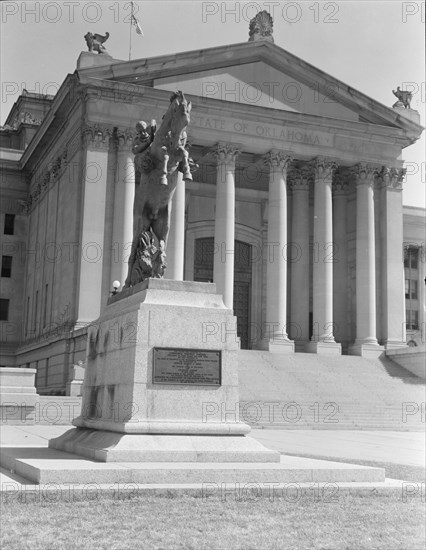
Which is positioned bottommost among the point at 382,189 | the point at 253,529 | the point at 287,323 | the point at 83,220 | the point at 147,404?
the point at 253,529

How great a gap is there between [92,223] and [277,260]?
1198 centimetres

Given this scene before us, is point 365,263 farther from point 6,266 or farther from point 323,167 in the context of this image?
point 6,266

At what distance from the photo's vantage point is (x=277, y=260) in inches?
1923

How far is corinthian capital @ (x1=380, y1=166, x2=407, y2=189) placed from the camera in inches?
2066

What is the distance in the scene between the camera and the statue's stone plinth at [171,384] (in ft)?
42.8

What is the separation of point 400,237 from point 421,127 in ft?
25.7

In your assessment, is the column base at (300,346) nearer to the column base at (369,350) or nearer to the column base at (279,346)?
the column base at (369,350)

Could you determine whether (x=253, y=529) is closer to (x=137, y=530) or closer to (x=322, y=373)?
(x=137, y=530)

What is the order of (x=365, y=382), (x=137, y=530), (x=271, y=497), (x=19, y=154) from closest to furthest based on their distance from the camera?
(x=137, y=530) < (x=271, y=497) < (x=365, y=382) < (x=19, y=154)

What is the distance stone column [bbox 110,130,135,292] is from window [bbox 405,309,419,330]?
33.9 meters

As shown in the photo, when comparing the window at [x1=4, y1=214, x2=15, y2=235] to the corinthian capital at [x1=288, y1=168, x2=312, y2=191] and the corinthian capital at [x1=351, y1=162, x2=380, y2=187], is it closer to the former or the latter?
the corinthian capital at [x1=288, y1=168, x2=312, y2=191]

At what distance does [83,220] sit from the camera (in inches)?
1783

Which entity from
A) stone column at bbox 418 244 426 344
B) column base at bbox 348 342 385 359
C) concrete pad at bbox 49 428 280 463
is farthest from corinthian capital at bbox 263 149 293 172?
concrete pad at bbox 49 428 280 463

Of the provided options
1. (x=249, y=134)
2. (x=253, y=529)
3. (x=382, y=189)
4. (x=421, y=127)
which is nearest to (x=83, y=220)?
(x=249, y=134)
